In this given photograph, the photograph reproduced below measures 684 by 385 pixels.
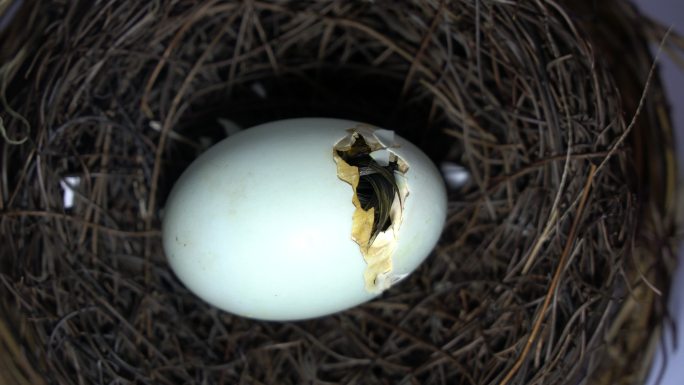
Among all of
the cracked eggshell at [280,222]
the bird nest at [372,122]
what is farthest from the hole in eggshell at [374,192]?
the bird nest at [372,122]

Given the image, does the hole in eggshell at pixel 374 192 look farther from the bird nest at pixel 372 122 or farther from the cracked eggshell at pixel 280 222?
the bird nest at pixel 372 122

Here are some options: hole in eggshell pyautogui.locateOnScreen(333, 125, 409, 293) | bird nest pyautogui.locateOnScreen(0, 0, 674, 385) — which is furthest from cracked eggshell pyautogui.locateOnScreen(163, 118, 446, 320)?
bird nest pyautogui.locateOnScreen(0, 0, 674, 385)

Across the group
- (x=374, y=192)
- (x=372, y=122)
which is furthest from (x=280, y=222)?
(x=372, y=122)

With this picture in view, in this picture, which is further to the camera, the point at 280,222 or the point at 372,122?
the point at 372,122

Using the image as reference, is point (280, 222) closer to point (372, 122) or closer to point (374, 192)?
point (374, 192)

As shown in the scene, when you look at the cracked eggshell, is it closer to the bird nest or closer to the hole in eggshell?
the hole in eggshell

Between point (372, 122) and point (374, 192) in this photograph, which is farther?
point (372, 122)
